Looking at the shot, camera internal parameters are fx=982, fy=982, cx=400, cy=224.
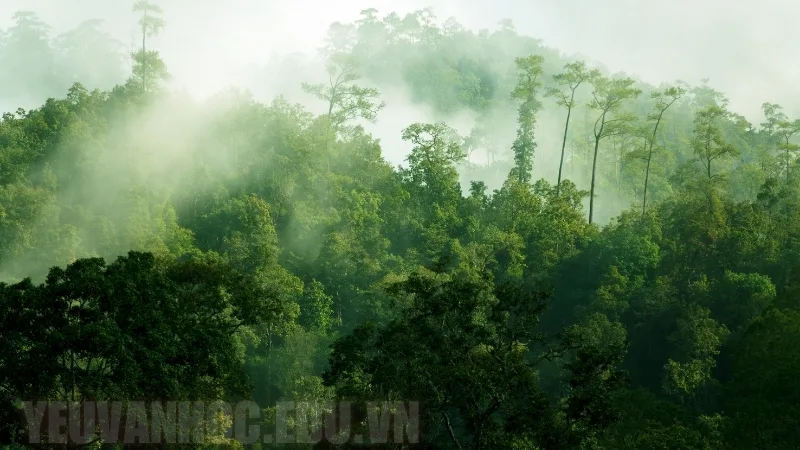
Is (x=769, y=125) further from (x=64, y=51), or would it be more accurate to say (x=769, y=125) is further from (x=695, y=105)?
(x=64, y=51)

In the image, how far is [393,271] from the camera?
60.9m

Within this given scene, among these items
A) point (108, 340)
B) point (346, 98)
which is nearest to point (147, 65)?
point (346, 98)

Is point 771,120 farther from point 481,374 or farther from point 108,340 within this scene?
point 108,340

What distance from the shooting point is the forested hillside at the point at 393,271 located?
29469mm

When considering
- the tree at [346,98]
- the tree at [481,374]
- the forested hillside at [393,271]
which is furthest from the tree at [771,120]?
the tree at [481,374]

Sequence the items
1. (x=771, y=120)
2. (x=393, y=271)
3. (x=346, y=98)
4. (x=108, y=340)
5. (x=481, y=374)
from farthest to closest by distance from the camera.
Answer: (x=771, y=120), (x=346, y=98), (x=393, y=271), (x=481, y=374), (x=108, y=340)

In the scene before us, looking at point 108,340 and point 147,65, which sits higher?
point 147,65

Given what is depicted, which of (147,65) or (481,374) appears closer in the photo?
(481,374)

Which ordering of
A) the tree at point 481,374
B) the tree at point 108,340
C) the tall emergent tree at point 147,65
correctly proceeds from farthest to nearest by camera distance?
the tall emergent tree at point 147,65 < the tree at point 481,374 < the tree at point 108,340

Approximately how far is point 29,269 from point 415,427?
3249 centimetres

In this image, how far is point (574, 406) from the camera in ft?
95.1

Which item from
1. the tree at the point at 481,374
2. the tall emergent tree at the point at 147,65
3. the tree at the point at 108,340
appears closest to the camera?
the tree at the point at 108,340

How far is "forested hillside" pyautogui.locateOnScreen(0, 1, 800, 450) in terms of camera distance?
2947 centimetres

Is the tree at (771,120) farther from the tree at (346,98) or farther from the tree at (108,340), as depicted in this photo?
the tree at (108,340)
